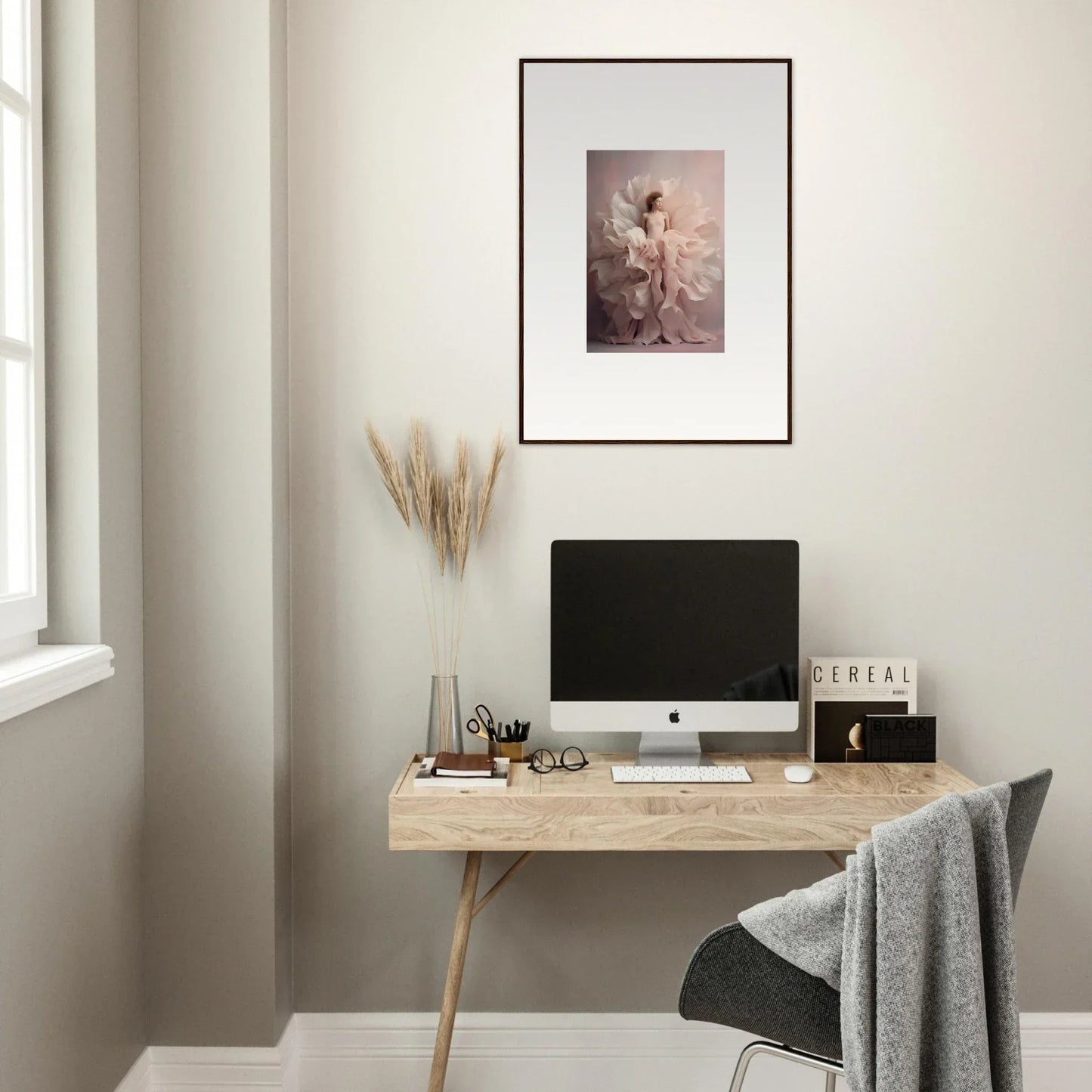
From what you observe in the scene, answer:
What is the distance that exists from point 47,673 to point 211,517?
576 mm

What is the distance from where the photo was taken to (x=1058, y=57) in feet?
7.46

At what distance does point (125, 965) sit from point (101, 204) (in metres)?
1.54

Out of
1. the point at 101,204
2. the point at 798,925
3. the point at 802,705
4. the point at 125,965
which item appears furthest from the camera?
the point at 802,705

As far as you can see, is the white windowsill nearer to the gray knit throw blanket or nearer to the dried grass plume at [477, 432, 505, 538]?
the dried grass plume at [477, 432, 505, 538]

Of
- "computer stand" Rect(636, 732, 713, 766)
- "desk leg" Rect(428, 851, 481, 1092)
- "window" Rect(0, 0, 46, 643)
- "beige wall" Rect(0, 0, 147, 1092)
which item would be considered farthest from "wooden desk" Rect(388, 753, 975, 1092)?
"window" Rect(0, 0, 46, 643)

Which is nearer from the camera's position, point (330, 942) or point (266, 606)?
point (266, 606)

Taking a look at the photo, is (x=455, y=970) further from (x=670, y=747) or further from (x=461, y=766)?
(x=670, y=747)

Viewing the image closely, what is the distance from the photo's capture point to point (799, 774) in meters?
2.02

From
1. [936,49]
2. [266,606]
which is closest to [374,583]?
[266,606]

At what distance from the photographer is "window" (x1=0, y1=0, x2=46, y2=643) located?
1.77 metres

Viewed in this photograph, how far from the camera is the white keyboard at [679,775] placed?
202cm

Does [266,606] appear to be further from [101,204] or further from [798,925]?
[798,925]

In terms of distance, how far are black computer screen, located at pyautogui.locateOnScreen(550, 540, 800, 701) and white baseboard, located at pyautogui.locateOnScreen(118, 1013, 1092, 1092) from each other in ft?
2.73

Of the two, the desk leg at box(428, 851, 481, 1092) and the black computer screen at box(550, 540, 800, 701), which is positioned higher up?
the black computer screen at box(550, 540, 800, 701)
